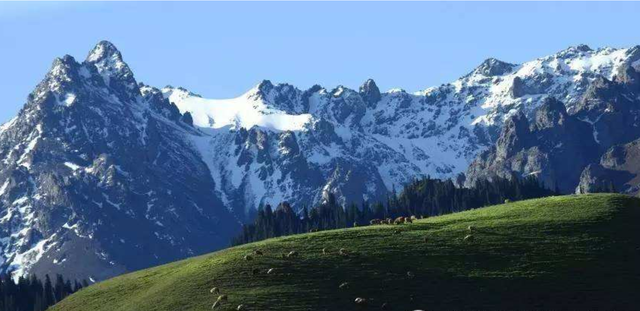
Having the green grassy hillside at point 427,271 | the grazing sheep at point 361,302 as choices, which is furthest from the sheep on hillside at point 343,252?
the grazing sheep at point 361,302

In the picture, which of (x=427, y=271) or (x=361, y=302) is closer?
(x=361, y=302)

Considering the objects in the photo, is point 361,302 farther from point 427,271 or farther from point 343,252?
point 343,252

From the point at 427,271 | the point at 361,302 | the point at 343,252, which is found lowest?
the point at 361,302

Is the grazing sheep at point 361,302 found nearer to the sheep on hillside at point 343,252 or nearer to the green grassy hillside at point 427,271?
the green grassy hillside at point 427,271

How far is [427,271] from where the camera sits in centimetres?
15988

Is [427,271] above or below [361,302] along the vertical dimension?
above

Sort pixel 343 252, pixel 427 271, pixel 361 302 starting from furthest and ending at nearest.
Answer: pixel 343 252 → pixel 427 271 → pixel 361 302

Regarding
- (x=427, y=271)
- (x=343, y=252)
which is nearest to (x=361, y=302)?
(x=427, y=271)

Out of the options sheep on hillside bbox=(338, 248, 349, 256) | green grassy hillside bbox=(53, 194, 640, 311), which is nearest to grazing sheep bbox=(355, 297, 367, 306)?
green grassy hillside bbox=(53, 194, 640, 311)

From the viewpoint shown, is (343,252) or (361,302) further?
(343,252)

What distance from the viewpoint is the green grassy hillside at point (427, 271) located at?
149 m

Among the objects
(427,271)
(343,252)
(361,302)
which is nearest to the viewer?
(361,302)

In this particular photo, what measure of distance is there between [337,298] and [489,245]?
28.8 meters

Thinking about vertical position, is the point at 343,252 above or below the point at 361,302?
above
